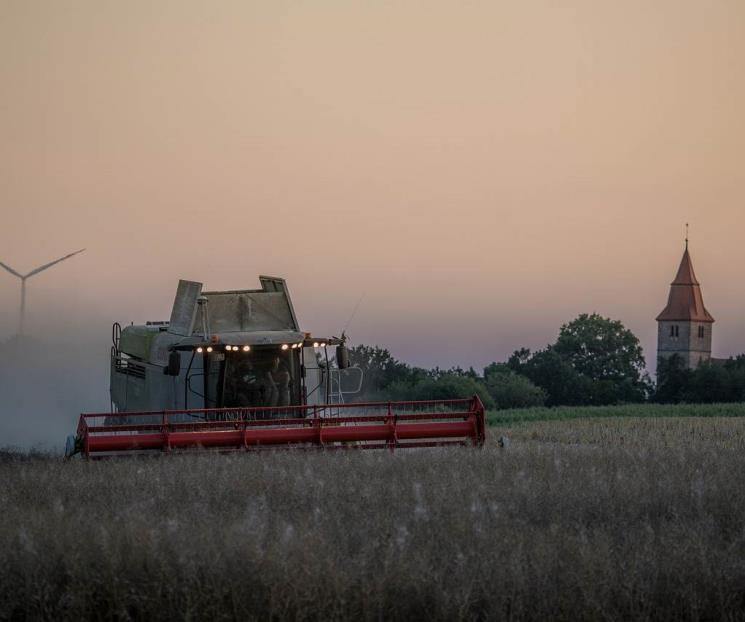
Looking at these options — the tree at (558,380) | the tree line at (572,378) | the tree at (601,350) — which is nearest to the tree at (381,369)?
the tree line at (572,378)

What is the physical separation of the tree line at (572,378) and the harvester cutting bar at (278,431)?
41130 millimetres

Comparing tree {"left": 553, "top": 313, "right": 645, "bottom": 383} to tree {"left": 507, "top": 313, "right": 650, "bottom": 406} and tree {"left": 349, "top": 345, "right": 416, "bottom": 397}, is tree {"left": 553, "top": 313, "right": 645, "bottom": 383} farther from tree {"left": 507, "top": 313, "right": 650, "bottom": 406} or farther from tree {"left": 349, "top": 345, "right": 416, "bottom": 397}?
tree {"left": 349, "top": 345, "right": 416, "bottom": 397}

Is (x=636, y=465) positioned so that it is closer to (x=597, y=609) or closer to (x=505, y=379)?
(x=597, y=609)

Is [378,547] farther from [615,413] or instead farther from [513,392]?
[513,392]

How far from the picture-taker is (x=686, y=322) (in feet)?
598

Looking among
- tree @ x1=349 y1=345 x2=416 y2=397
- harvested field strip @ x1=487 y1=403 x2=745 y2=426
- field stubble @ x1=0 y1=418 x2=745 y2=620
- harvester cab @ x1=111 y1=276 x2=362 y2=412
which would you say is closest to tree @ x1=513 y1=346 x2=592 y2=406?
tree @ x1=349 y1=345 x2=416 y2=397

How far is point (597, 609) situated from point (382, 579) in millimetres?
1458

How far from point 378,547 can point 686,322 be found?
17619cm

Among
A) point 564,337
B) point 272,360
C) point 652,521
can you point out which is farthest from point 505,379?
point 652,521

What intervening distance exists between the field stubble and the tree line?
156 ft

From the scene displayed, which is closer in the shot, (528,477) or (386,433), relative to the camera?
(528,477)

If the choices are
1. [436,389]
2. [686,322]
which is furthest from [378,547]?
[686,322]

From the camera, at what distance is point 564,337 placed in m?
132

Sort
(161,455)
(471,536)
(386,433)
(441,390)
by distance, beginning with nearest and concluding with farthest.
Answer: (471,536) → (161,455) → (386,433) → (441,390)
